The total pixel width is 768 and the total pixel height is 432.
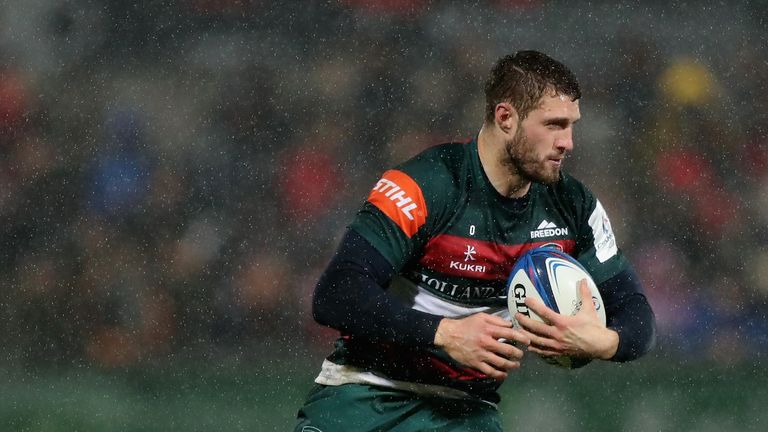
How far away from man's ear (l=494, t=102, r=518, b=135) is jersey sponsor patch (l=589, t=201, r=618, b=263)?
1.15 ft

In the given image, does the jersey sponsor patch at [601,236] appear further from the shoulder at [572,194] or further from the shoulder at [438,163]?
the shoulder at [438,163]

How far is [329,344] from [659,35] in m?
2.93

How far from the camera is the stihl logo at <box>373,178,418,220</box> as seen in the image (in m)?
2.80

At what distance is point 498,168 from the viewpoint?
9.80 ft

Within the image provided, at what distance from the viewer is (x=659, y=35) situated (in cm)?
740

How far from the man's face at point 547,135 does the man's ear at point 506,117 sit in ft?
0.09

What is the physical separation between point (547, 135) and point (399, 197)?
0.41m

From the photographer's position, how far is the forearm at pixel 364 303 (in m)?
2.63

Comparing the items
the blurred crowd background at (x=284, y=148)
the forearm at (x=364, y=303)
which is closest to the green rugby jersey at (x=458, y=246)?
the forearm at (x=364, y=303)

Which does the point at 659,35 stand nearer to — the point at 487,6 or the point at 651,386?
the point at 487,6

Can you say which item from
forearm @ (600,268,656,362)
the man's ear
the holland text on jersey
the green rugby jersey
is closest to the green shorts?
the green rugby jersey

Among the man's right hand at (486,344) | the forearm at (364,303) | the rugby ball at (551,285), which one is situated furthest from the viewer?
the rugby ball at (551,285)

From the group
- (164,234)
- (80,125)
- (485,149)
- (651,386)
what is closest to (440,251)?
(485,149)

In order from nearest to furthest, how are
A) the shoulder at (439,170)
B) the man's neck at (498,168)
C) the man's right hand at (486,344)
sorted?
the man's right hand at (486,344) → the shoulder at (439,170) → the man's neck at (498,168)
